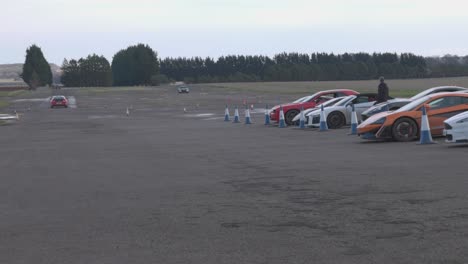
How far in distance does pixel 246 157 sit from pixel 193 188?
5.47 meters

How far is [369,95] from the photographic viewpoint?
1098 inches

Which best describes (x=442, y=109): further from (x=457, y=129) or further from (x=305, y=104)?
(x=305, y=104)

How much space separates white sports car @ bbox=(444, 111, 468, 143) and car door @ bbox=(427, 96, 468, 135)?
243 cm

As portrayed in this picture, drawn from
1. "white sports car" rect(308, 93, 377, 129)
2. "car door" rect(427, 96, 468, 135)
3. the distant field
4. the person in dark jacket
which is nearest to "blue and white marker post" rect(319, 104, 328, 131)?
"white sports car" rect(308, 93, 377, 129)

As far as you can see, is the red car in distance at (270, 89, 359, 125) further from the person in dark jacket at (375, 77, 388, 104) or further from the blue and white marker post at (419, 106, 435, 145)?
the blue and white marker post at (419, 106, 435, 145)

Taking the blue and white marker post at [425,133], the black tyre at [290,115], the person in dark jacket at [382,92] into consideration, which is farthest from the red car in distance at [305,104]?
the blue and white marker post at [425,133]

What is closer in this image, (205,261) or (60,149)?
(205,261)

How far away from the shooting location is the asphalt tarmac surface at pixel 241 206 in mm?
6984

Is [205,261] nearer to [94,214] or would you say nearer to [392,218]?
[392,218]

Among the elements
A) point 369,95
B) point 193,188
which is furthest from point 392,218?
point 369,95

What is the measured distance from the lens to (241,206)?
976cm

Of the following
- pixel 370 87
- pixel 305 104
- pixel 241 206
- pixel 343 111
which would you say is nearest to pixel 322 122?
pixel 343 111

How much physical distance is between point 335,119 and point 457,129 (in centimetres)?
1025

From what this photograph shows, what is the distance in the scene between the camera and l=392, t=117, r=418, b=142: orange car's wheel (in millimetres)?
19859
